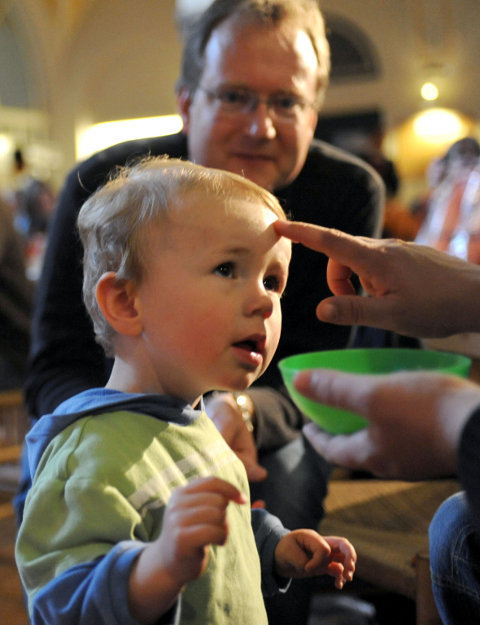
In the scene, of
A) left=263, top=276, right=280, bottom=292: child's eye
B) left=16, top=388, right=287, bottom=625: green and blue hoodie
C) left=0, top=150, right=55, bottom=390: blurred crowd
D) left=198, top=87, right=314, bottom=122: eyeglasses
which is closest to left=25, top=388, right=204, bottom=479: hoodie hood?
left=16, top=388, right=287, bottom=625: green and blue hoodie

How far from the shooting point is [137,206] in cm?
54

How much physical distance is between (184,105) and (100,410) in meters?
0.44

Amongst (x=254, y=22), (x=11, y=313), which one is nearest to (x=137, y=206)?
(x=254, y=22)

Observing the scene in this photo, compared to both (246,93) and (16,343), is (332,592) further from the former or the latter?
(16,343)

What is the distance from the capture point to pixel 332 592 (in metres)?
0.73

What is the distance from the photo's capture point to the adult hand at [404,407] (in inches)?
15.8

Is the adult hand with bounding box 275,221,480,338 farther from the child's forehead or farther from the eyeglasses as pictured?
the eyeglasses

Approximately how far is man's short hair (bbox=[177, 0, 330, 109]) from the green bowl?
375mm

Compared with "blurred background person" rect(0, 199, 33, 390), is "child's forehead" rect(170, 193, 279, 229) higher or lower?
higher

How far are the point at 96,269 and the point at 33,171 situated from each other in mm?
4848

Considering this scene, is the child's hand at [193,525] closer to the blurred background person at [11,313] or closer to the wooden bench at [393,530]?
the wooden bench at [393,530]

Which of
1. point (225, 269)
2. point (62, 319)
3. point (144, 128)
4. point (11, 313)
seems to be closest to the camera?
point (225, 269)

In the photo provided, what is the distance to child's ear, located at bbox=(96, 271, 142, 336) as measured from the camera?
0.54m

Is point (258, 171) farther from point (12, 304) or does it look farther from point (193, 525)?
point (12, 304)
